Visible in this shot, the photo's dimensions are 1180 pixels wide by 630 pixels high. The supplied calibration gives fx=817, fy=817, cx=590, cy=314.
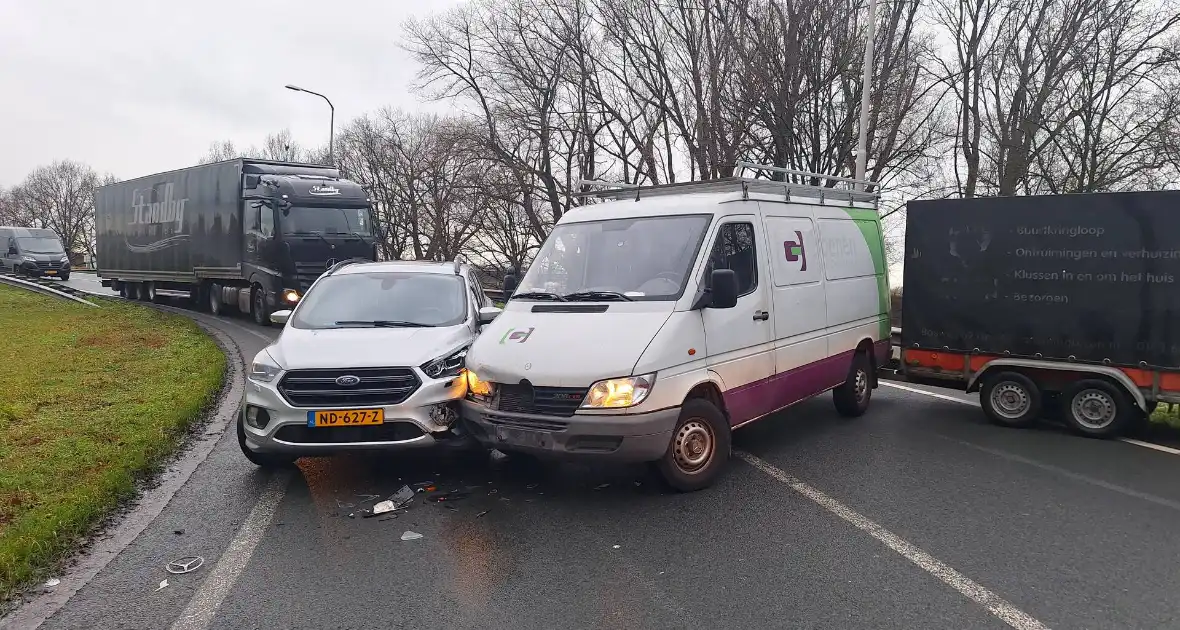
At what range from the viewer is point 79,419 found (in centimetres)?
820

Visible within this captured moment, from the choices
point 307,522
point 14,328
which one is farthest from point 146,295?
point 307,522

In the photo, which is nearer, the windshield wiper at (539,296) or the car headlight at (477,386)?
the car headlight at (477,386)

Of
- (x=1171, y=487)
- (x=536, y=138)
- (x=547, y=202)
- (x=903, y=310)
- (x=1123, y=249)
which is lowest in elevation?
(x=1171, y=487)

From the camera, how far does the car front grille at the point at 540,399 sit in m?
5.68

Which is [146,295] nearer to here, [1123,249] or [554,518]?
[554,518]

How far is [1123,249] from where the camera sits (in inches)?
305

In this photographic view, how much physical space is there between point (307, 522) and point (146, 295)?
25439 millimetres

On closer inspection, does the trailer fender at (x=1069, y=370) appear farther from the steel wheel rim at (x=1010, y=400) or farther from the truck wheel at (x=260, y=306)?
the truck wheel at (x=260, y=306)

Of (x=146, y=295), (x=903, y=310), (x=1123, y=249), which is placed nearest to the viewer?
(x=1123, y=249)

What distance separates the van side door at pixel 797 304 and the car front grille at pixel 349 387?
10.7 ft

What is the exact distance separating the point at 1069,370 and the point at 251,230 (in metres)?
17.2

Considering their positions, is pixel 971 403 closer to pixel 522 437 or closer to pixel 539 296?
pixel 539 296

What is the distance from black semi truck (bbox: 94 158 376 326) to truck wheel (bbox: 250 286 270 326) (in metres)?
0.02

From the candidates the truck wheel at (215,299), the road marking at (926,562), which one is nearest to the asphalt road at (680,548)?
the road marking at (926,562)
